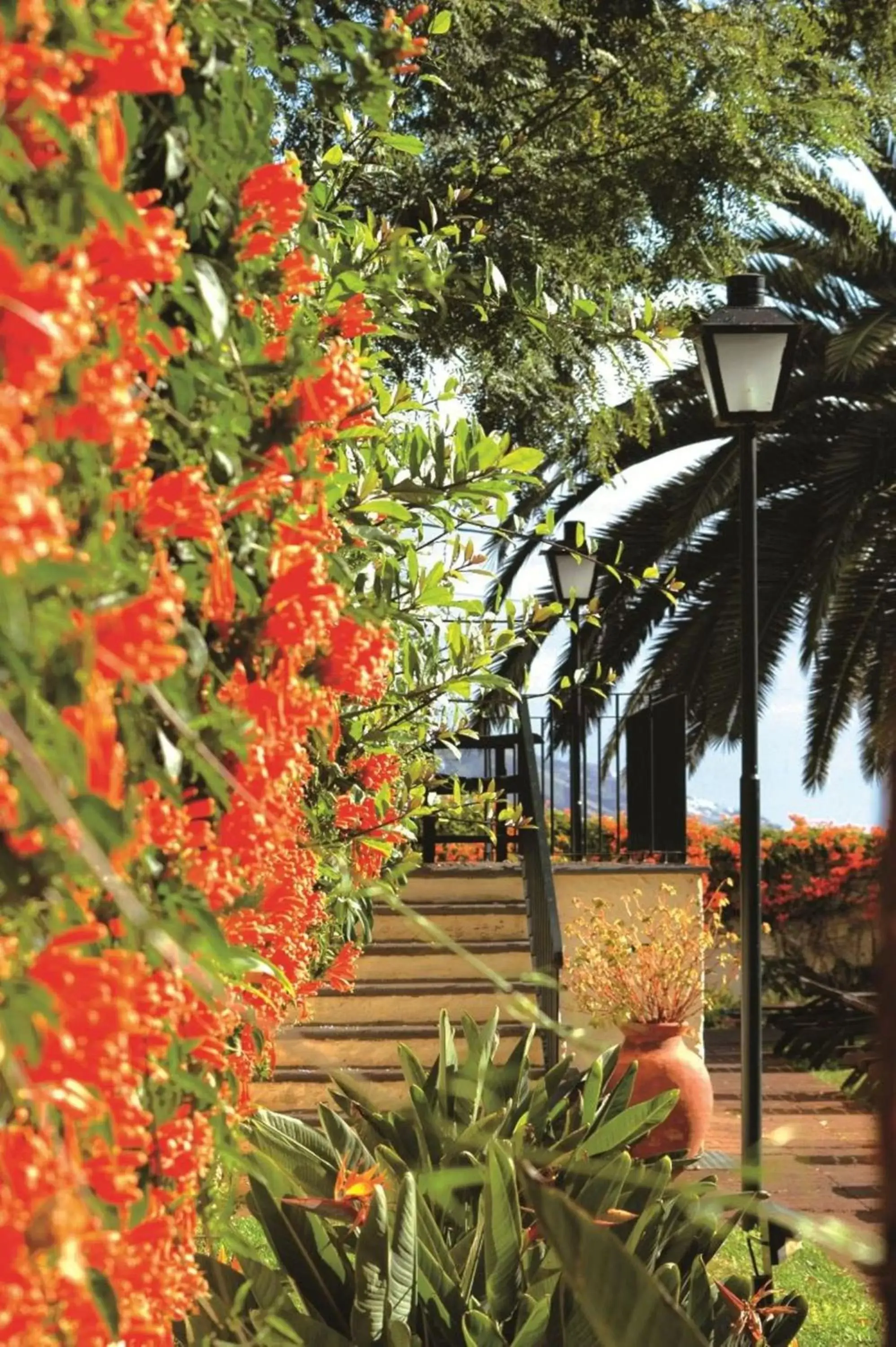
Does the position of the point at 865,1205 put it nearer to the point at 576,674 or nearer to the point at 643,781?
the point at 576,674

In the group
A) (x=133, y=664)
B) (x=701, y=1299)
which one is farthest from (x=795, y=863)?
(x=133, y=664)

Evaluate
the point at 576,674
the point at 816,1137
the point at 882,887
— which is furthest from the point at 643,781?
the point at 882,887

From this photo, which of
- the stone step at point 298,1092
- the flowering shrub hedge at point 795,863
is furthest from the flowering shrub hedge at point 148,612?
the flowering shrub hedge at point 795,863

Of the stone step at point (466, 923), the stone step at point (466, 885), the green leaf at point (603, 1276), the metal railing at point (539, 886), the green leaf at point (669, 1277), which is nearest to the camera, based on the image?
the green leaf at point (603, 1276)

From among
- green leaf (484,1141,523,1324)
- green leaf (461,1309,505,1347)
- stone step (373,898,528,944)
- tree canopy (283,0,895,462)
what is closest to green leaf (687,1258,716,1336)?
green leaf (484,1141,523,1324)

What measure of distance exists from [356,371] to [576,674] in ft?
10.3

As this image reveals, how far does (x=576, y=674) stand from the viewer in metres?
4.41

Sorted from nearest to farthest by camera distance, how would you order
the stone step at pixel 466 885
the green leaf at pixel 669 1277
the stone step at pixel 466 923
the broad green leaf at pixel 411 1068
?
the green leaf at pixel 669 1277 < the broad green leaf at pixel 411 1068 < the stone step at pixel 466 923 < the stone step at pixel 466 885

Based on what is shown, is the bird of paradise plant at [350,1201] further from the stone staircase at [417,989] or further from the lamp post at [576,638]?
the lamp post at [576,638]

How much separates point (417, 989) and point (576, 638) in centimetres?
420

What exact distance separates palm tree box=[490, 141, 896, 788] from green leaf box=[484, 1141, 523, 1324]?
369 inches

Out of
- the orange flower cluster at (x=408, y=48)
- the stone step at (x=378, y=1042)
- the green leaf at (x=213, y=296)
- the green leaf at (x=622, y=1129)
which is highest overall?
the orange flower cluster at (x=408, y=48)

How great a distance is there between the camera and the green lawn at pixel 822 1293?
5.19 metres

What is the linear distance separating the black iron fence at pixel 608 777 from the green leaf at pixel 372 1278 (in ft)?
19.0
